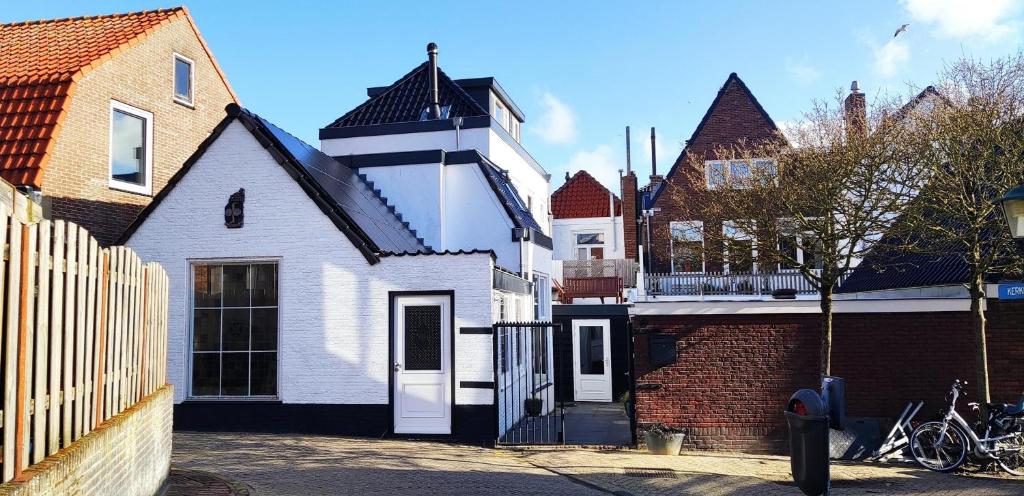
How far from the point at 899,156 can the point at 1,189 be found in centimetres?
1143

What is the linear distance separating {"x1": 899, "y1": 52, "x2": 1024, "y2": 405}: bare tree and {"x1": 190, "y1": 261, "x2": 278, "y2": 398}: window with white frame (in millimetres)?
9695

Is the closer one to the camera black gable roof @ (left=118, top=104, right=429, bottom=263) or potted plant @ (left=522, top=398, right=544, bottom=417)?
black gable roof @ (left=118, top=104, right=429, bottom=263)

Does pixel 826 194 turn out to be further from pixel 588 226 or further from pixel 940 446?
pixel 588 226

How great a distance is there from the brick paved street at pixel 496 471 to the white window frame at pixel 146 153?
19.0 ft

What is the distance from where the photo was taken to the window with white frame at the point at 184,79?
17.2 meters

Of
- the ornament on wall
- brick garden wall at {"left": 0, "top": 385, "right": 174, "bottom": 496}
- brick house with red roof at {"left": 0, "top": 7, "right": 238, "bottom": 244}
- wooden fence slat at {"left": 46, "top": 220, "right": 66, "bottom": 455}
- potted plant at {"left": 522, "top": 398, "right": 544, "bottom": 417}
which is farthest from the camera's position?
potted plant at {"left": 522, "top": 398, "right": 544, "bottom": 417}

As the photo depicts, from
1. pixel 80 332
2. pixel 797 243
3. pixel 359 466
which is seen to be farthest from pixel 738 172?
pixel 80 332

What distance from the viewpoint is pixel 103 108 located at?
47.9 feet

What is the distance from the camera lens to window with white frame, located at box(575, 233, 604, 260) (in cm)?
3900

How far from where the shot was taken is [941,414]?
1124 cm

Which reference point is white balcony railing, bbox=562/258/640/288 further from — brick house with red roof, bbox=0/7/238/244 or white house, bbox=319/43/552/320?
brick house with red roof, bbox=0/7/238/244

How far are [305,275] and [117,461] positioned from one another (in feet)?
22.2

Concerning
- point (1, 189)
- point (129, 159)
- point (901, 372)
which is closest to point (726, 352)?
point (901, 372)

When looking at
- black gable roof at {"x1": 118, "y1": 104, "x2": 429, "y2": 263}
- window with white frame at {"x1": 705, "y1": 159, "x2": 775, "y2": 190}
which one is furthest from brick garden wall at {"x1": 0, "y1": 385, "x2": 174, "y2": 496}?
window with white frame at {"x1": 705, "y1": 159, "x2": 775, "y2": 190}
